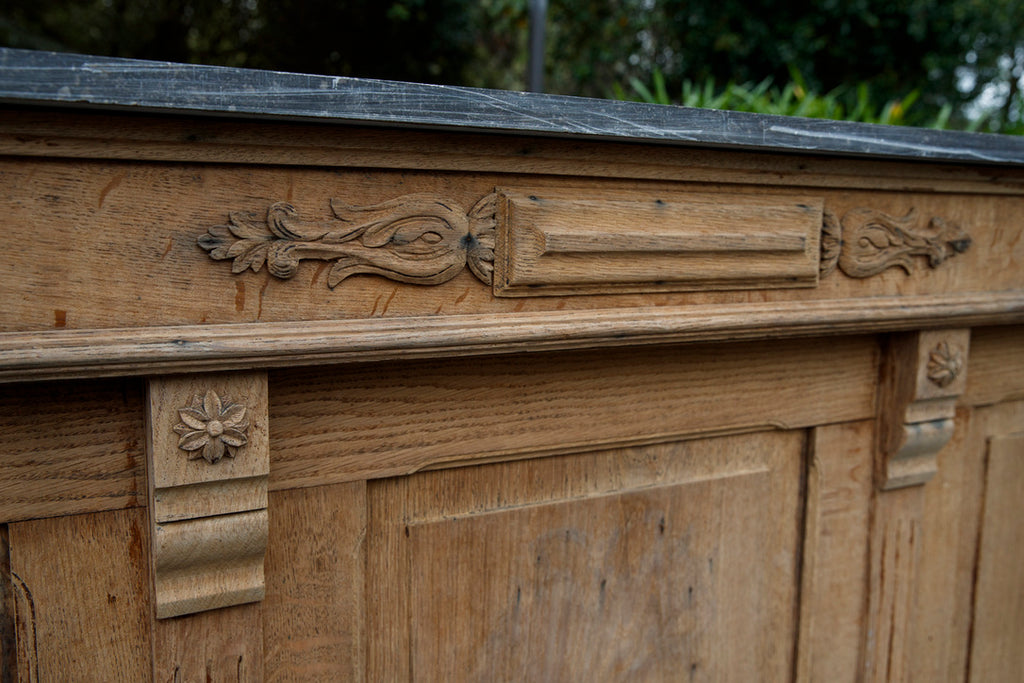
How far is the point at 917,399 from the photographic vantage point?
100 centimetres

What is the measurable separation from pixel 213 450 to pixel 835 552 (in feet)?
2.79

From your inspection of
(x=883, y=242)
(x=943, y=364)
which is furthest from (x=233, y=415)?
(x=943, y=364)

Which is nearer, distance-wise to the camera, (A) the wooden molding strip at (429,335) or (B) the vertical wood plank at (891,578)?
(A) the wooden molding strip at (429,335)

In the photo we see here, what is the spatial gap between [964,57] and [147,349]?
5.60m

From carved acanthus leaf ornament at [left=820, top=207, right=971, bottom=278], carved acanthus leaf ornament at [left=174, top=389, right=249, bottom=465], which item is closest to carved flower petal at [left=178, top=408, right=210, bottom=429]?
carved acanthus leaf ornament at [left=174, top=389, right=249, bottom=465]

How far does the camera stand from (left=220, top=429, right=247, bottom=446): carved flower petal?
24.5 inches

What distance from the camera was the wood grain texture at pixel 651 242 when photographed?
712 mm

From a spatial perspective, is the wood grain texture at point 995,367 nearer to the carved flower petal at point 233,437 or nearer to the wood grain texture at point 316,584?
the wood grain texture at point 316,584

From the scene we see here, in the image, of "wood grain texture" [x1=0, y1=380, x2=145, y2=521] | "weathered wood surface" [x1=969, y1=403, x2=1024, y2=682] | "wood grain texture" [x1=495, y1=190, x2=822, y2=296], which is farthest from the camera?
"weathered wood surface" [x1=969, y1=403, x2=1024, y2=682]

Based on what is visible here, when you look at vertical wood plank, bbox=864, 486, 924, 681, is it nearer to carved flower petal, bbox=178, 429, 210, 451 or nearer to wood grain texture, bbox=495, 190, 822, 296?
wood grain texture, bbox=495, 190, 822, 296

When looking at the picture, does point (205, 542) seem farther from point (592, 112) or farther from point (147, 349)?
point (592, 112)

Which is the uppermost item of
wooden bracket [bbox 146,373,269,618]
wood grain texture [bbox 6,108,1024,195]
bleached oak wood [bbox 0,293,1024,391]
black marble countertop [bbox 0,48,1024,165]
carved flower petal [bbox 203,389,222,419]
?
black marble countertop [bbox 0,48,1024,165]

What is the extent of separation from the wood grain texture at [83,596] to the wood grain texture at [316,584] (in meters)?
0.11

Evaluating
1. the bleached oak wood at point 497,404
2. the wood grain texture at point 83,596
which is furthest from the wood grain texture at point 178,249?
the wood grain texture at point 83,596
